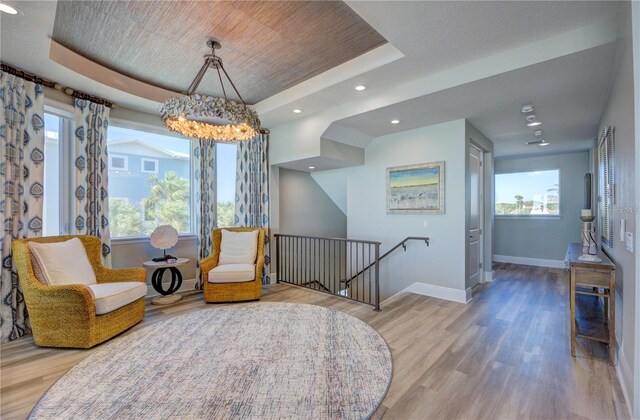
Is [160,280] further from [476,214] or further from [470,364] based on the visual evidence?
[476,214]

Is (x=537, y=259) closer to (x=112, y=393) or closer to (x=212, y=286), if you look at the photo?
(x=212, y=286)

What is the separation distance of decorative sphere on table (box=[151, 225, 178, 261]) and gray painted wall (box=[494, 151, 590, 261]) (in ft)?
23.5

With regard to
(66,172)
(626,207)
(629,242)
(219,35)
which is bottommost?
(629,242)

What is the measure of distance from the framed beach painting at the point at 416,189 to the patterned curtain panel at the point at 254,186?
2.18 metres

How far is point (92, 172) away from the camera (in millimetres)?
3523

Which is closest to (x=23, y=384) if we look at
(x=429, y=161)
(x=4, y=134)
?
(x=4, y=134)

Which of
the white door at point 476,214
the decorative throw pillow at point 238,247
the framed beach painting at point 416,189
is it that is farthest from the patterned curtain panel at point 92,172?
the white door at point 476,214

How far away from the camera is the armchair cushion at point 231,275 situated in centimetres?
370

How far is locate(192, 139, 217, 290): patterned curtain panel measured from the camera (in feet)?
14.7

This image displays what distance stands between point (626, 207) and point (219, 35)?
361cm

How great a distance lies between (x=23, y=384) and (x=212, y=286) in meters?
1.84

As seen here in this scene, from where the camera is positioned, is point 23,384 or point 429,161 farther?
point 429,161

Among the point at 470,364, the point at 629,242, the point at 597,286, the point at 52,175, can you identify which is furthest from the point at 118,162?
the point at 597,286

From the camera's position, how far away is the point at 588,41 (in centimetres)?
222
